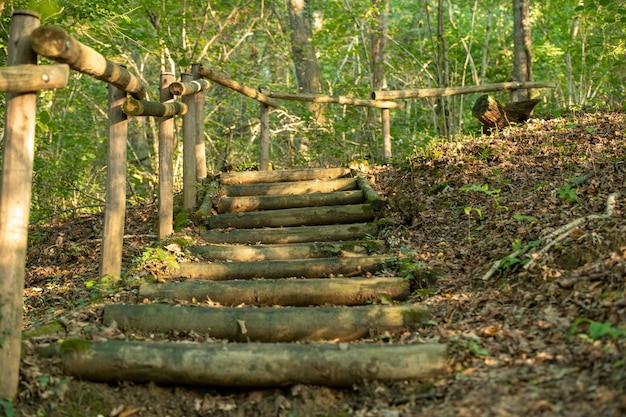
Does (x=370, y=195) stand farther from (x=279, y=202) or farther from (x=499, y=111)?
(x=499, y=111)

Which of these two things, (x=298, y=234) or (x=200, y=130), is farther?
(x=200, y=130)

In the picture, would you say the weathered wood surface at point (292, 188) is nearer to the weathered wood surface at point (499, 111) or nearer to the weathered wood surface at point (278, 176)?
the weathered wood surface at point (278, 176)

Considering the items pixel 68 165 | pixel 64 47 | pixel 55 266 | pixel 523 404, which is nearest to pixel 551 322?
pixel 523 404

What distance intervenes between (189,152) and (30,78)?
12.2ft

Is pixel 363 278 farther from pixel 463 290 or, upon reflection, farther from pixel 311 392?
pixel 311 392

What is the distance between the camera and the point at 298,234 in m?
6.57

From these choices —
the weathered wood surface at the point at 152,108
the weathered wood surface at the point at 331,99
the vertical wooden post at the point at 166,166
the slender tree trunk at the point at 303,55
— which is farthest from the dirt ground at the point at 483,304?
the slender tree trunk at the point at 303,55

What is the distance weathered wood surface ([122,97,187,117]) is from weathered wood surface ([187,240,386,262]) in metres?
1.45

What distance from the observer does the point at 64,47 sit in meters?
3.58

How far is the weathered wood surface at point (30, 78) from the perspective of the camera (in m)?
3.23

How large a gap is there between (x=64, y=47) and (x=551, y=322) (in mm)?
3515

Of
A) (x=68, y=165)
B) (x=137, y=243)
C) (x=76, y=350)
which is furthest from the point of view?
(x=68, y=165)

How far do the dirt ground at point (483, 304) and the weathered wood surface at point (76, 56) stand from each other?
65.8 inches

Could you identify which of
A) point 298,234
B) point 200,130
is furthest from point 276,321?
point 200,130
